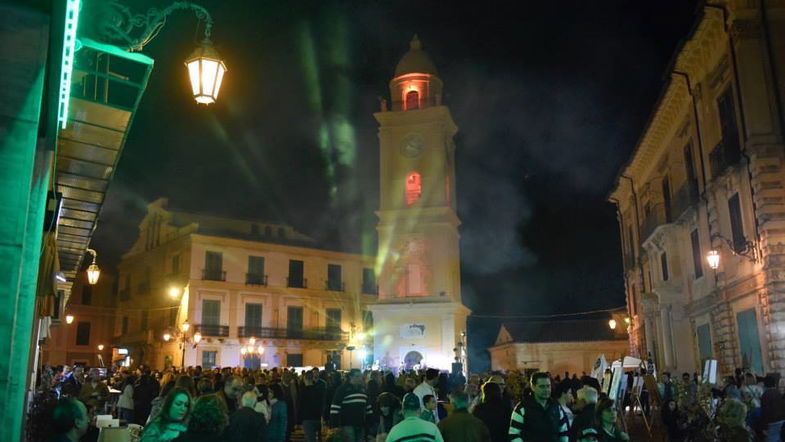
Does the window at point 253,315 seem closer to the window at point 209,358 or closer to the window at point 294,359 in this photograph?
the window at point 294,359

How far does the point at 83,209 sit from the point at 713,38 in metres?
17.8

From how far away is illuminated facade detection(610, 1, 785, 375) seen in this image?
654 inches

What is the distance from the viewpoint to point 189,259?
4306 cm

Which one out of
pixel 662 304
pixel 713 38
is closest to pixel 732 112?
pixel 713 38

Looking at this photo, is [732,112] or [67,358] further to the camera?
[67,358]

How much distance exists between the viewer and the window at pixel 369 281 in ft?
168

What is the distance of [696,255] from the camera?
23.6 metres

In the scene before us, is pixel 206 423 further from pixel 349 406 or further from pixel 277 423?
pixel 349 406

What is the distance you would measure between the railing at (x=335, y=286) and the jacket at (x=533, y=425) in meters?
42.7

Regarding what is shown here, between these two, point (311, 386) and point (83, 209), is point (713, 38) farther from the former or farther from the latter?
point (83, 209)

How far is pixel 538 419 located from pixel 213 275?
3955 cm

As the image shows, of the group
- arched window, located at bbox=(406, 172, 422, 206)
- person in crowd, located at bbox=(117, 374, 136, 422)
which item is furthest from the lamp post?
arched window, located at bbox=(406, 172, 422, 206)

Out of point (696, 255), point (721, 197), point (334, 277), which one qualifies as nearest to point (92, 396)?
point (721, 197)

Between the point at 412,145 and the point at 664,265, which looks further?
the point at 412,145
